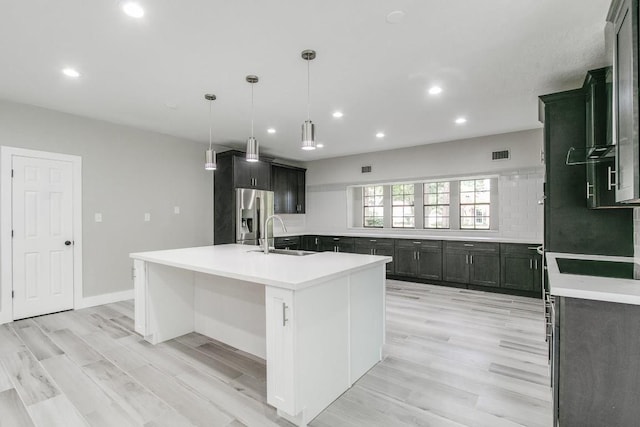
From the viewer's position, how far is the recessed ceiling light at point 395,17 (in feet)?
6.67

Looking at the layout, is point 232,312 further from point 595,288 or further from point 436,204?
point 436,204

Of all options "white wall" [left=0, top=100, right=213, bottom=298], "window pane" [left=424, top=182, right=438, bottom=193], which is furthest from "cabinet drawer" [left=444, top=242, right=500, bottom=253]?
"white wall" [left=0, top=100, right=213, bottom=298]

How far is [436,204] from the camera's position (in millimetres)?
6184

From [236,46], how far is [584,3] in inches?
94.5

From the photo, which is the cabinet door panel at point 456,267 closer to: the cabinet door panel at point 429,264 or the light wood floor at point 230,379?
the cabinet door panel at point 429,264

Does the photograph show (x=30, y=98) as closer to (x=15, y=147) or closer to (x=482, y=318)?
(x=15, y=147)

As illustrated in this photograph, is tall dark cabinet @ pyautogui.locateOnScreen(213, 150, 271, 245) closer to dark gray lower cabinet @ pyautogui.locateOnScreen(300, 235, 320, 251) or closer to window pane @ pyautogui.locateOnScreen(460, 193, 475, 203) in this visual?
dark gray lower cabinet @ pyautogui.locateOnScreen(300, 235, 320, 251)

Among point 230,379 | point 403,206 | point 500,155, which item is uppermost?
point 500,155

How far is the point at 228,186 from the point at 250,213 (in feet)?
2.07

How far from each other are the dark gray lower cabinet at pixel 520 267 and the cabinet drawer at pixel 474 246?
0.10m

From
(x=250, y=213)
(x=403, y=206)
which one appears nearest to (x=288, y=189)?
(x=250, y=213)

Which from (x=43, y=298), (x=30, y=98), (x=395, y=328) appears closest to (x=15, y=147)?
(x=30, y=98)

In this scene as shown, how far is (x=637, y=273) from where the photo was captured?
1.91m

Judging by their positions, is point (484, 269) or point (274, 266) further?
point (484, 269)
